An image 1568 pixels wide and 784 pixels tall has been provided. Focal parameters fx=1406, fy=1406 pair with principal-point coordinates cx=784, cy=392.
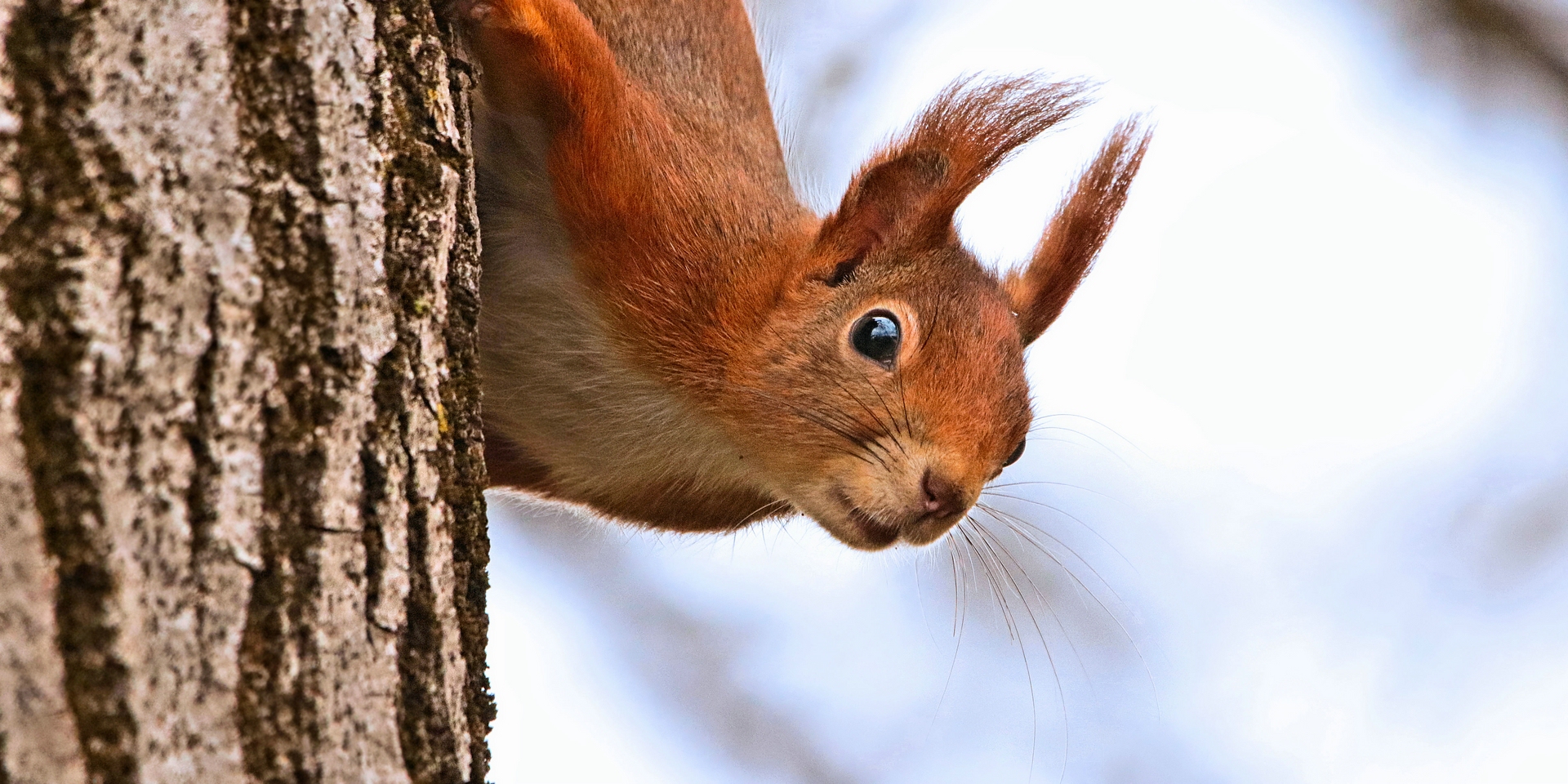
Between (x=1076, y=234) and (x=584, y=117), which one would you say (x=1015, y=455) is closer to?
(x=1076, y=234)

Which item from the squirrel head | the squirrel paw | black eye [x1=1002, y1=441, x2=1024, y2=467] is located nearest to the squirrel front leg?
the squirrel paw

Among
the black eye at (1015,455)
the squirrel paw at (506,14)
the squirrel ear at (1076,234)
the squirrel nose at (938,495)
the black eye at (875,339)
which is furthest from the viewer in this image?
the squirrel ear at (1076,234)

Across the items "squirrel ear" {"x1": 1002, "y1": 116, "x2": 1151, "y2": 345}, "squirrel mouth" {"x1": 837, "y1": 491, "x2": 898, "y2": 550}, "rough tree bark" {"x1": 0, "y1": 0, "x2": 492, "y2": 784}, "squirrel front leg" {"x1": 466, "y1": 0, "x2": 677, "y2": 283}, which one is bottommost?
"rough tree bark" {"x1": 0, "y1": 0, "x2": 492, "y2": 784}

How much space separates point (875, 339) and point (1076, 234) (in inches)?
26.0

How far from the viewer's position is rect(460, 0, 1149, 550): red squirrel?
7.73 feet

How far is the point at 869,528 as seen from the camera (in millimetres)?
2416

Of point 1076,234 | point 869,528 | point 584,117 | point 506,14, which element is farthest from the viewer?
point 1076,234

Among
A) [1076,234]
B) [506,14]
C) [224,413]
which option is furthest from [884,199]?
[224,413]

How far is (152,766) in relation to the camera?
1097 mm

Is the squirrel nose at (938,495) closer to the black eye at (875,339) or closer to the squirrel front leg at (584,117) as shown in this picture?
the black eye at (875,339)

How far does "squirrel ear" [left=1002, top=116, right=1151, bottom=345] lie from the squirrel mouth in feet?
2.12

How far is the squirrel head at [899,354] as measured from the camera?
2.40m

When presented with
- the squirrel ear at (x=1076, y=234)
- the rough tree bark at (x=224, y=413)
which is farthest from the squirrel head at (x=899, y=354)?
the rough tree bark at (x=224, y=413)

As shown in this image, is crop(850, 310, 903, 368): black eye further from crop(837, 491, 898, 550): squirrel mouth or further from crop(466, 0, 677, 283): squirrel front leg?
crop(466, 0, 677, 283): squirrel front leg
